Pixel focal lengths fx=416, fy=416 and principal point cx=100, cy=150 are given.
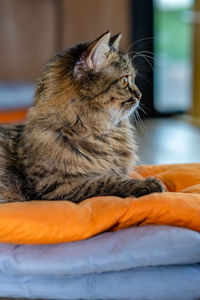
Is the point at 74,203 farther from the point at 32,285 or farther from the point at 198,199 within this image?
the point at 198,199

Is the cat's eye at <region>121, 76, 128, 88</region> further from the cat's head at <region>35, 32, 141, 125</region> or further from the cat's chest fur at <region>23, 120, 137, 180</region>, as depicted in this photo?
the cat's chest fur at <region>23, 120, 137, 180</region>

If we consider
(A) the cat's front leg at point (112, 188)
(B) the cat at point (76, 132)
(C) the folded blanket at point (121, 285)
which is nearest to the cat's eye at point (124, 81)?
(B) the cat at point (76, 132)

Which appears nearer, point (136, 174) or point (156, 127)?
point (136, 174)

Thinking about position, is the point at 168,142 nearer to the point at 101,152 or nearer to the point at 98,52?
the point at 101,152

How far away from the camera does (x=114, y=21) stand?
4.57m

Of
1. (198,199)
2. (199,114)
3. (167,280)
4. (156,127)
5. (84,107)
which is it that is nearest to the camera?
(167,280)

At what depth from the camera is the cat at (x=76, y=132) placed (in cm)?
142

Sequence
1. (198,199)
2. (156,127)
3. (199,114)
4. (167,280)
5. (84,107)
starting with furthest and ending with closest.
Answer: (199,114) → (156,127) → (84,107) → (198,199) → (167,280)

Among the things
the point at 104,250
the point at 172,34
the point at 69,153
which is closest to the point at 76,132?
the point at 69,153

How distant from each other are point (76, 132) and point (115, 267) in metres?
0.51

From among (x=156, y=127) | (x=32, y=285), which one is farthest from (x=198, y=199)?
(x=156, y=127)

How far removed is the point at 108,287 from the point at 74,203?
11.9 inches

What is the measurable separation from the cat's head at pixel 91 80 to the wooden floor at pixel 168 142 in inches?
41.2

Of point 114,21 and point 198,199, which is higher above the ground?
point 114,21
